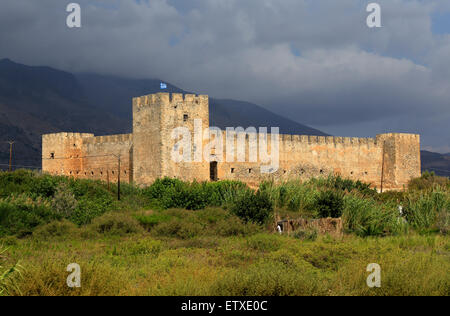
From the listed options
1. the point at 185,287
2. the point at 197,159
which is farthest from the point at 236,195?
the point at 185,287

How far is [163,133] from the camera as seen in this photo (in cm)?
2327

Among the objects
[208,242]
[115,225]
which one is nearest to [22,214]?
[115,225]

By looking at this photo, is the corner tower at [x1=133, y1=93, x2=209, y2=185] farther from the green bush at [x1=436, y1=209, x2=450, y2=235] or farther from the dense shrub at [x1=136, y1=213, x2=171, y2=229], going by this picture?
the green bush at [x1=436, y1=209, x2=450, y2=235]

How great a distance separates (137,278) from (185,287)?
2.01 metres

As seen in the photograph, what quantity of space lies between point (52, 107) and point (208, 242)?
110226 mm

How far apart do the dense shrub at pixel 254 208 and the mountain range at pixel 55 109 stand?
38.4 metres

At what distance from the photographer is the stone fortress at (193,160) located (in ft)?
77.3

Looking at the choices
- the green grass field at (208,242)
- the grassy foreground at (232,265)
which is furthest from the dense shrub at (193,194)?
the grassy foreground at (232,265)

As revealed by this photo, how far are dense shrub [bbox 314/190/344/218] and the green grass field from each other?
0.03 meters

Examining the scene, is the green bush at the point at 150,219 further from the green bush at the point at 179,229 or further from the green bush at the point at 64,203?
the green bush at the point at 64,203

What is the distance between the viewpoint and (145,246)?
A: 12.0 m

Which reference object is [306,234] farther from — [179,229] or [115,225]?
[115,225]
